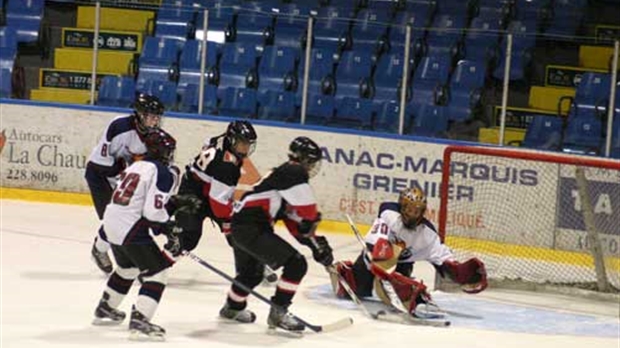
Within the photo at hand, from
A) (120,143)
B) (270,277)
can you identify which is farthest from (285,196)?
(120,143)

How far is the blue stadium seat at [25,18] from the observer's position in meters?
14.6

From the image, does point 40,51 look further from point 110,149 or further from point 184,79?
point 110,149

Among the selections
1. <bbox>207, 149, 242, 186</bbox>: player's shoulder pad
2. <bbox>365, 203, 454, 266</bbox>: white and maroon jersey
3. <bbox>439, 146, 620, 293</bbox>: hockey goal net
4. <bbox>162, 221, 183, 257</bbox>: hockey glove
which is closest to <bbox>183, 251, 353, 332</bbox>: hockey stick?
<bbox>162, 221, 183, 257</bbox>: hockey glove

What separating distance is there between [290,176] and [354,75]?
589 centimetres

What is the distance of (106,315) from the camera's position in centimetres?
758

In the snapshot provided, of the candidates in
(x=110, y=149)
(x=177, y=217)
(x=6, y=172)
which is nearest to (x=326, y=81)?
(x=6, y=172)

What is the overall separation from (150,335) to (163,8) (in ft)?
24.6

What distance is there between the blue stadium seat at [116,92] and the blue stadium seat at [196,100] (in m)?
0.55

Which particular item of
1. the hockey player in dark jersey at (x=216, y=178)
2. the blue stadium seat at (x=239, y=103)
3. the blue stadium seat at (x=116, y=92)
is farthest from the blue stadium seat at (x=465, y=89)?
the hockey player in dark jersey at (x=216, y=178)

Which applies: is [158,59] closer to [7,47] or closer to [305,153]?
[7,47]

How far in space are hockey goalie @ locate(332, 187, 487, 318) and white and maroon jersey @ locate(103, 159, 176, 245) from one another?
69.7 inches

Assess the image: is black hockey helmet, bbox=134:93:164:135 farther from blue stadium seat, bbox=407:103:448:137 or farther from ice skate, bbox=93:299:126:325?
blue stadium seat, bbox=407:103:448:137

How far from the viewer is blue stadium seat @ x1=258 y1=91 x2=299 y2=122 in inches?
512

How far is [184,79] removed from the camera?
13.6m
